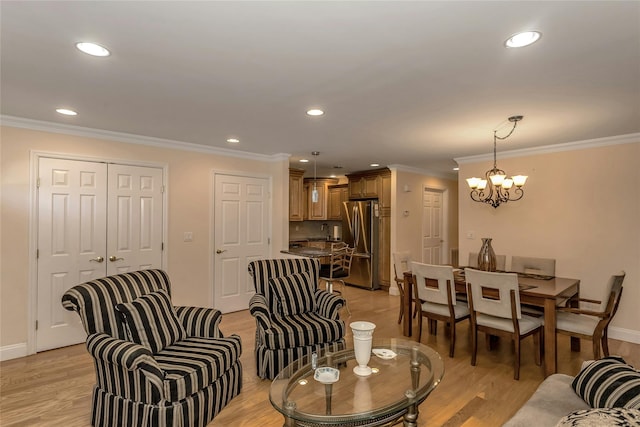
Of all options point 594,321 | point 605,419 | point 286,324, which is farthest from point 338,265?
point 605,419

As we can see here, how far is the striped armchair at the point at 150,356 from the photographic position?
6.72 ft

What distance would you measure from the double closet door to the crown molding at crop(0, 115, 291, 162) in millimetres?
311

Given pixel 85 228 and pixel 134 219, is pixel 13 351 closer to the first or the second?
pixel 85 228

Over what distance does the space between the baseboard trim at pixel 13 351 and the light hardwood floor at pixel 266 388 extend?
3.4 inches

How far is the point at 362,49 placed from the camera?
1.95 metres

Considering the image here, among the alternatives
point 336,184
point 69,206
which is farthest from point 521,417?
point 336,184

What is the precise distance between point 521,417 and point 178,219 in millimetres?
4117

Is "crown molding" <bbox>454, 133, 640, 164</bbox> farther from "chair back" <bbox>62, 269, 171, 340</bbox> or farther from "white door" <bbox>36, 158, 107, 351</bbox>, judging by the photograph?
"white door" <bbox>36, 158, 107, 351</bbox>

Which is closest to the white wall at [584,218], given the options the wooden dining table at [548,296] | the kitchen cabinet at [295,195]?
the wooden dining table at [548,296]

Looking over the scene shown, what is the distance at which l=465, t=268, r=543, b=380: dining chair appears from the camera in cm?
301

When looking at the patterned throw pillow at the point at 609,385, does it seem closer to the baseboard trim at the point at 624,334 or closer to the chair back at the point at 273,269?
the chair back at the point at 273,269

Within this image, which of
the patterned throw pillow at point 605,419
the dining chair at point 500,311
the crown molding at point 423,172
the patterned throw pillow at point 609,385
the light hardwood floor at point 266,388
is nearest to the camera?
the patterned throw pillow at point 605,419

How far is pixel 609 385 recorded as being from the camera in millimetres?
1437

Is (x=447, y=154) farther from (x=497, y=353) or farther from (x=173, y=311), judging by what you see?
(x=173, y=311)
